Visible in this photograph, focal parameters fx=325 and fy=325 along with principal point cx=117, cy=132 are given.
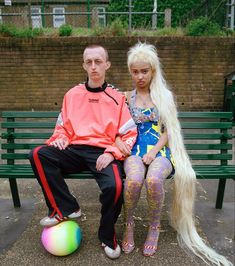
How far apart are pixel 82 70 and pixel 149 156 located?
5.31 m

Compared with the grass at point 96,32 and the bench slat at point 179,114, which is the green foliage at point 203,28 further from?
the bench slat at point 179,114

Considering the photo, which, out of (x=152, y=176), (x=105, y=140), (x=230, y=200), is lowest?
(x=230, y=200)

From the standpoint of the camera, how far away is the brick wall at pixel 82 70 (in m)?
7.43

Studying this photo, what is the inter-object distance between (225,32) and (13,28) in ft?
16.9

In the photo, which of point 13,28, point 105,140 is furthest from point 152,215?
point 13,28

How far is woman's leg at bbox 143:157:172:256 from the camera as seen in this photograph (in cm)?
243

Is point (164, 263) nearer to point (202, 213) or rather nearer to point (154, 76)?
point (202, 213)

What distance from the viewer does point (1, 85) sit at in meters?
7.62

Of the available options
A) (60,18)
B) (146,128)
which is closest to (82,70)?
(60,18)

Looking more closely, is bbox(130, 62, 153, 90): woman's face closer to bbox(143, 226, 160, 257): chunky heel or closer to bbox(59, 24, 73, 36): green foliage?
bbox(143, 226, 160, 257): chunky heel

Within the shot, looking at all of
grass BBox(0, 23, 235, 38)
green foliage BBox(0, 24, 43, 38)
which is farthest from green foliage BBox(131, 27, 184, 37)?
green foliage BBox(0, 24, 43, 38)

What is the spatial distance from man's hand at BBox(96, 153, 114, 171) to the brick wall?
5191 mm

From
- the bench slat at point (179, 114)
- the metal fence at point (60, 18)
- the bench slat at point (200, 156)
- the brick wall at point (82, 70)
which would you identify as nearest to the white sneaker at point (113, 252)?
the bench slat at point (200, 156)

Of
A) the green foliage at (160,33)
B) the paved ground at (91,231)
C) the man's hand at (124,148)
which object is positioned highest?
the green foliage at (160,33)
